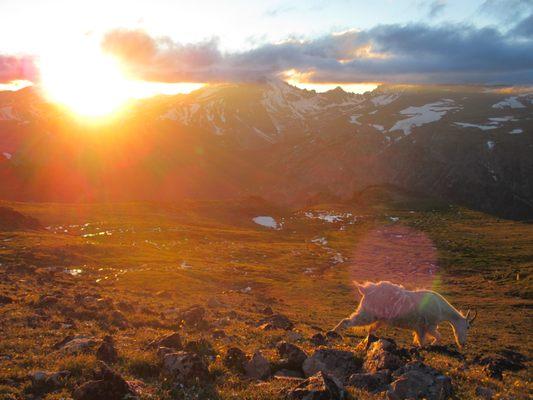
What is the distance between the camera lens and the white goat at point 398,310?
20578 millimetres

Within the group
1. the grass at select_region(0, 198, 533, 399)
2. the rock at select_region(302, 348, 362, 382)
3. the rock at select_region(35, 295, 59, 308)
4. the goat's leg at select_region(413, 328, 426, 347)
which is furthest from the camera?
the rock at select_region(35, 295, 59, 308)

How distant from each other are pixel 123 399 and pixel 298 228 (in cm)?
15099

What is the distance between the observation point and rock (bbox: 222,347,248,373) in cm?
1518

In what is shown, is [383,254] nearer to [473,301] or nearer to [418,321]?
[473,301]

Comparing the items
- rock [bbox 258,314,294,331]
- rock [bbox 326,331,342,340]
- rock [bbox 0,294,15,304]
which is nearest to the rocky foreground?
rock [bbox 326,331,342,340]

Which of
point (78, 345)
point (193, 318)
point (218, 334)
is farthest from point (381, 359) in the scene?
point (193, 318)

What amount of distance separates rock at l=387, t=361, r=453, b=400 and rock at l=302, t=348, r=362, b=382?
2049mm

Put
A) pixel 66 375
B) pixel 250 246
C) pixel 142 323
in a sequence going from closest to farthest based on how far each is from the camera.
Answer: pixel 66 375
pixel 142 323
pixel 250 246

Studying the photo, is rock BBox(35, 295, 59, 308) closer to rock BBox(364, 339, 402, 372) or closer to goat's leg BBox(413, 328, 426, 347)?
rock BBox(364, 339, 402, 372)

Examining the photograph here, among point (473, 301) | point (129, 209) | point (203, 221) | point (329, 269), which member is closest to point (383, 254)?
point (329, 269)

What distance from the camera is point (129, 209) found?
158 m

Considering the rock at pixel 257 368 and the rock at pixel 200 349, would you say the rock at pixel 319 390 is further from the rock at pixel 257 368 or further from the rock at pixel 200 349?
the rock at pixel 200 349

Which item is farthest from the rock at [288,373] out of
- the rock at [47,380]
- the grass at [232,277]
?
the rock at [47,380]

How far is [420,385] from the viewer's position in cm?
1273
